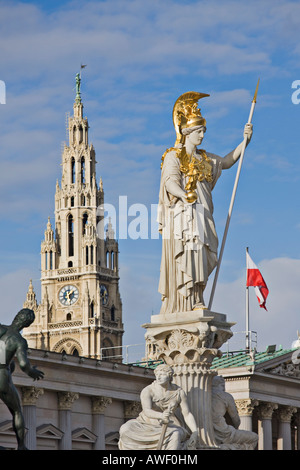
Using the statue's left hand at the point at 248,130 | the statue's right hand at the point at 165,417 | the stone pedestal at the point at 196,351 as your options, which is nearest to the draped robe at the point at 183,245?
the stone pedestal at the point at 196,351

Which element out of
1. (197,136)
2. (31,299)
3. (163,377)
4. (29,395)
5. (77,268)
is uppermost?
(77,268)

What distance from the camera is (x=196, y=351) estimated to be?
65.1 ft

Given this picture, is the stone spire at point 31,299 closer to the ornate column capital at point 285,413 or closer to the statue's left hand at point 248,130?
the ornate column capital at point 285,413

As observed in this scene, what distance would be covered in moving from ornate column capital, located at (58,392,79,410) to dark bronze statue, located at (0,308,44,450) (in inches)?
2154

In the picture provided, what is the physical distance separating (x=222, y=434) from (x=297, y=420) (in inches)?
2760

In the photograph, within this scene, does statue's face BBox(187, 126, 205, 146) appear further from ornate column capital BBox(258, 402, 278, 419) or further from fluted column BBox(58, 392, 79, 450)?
ornate column capital BBox(258, 402, 278, 419)

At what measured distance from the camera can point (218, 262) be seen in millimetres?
20453

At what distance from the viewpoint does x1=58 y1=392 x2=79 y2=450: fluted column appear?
72.6 m

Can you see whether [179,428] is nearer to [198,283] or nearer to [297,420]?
[198,283]

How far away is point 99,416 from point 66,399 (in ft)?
12.5

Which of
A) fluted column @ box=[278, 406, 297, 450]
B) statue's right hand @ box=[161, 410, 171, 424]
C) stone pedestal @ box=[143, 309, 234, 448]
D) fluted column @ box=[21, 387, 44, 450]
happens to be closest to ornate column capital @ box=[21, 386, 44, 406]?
fluted column @ box=[21, 387, 44, 450]

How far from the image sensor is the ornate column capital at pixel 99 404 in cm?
7569

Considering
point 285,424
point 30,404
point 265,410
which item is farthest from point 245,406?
point 30,404

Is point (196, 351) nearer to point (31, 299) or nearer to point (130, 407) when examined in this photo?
point (130, 407)
